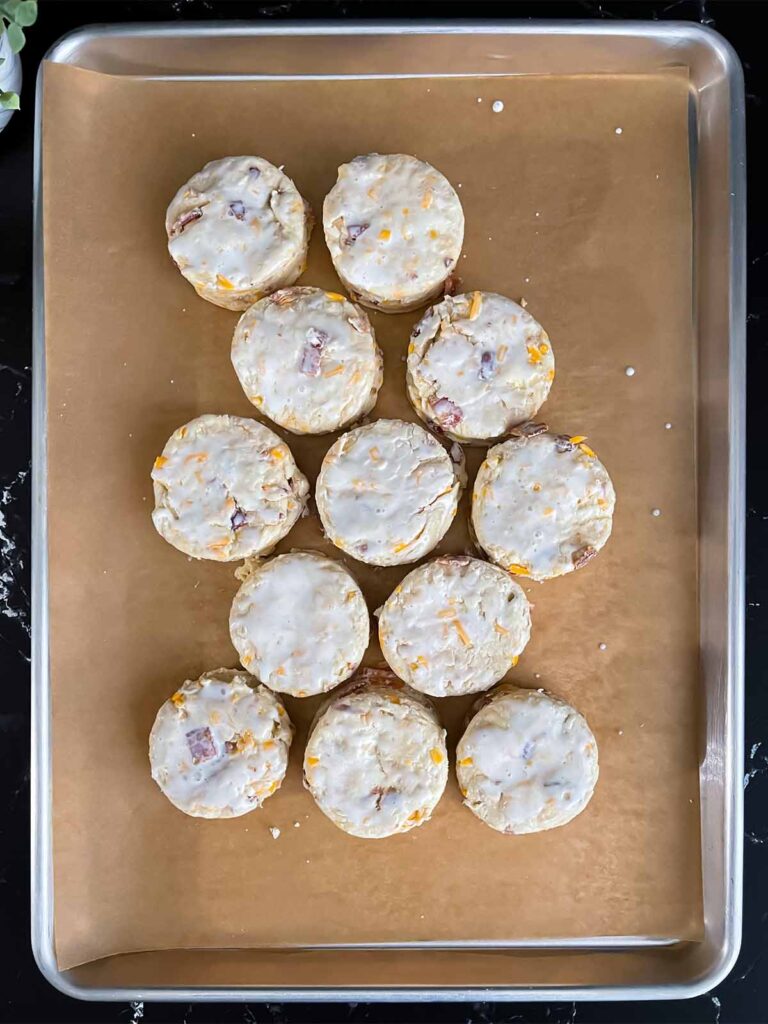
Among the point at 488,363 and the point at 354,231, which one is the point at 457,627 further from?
the point at 354,231

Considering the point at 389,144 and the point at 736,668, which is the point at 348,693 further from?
the point at 389,144

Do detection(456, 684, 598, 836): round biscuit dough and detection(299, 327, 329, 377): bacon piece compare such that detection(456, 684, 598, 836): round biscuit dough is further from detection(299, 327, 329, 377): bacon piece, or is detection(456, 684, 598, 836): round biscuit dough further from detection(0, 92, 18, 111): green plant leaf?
detection(0, 92, 18, 111): green plant leaf

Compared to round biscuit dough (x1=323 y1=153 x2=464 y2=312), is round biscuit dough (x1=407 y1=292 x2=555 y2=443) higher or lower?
round biscuit dough (x1=323 y1=153 x2=464 y2=312)

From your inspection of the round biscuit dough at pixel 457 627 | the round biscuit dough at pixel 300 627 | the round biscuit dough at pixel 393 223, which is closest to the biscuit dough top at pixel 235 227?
the round biscuit dough at pixel 393 223

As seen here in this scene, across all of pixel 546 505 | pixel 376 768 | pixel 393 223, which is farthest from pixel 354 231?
pixel 376 768

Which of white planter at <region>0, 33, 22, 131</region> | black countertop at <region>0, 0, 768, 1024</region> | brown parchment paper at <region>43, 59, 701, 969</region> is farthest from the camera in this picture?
black countertop at <region>0, 0, 768, 1024</region>

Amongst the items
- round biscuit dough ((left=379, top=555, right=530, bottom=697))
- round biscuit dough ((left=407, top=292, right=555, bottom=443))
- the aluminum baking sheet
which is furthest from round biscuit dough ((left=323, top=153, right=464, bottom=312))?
round biscuit dough ((left=379, top=555, right=530, bottom=697))
